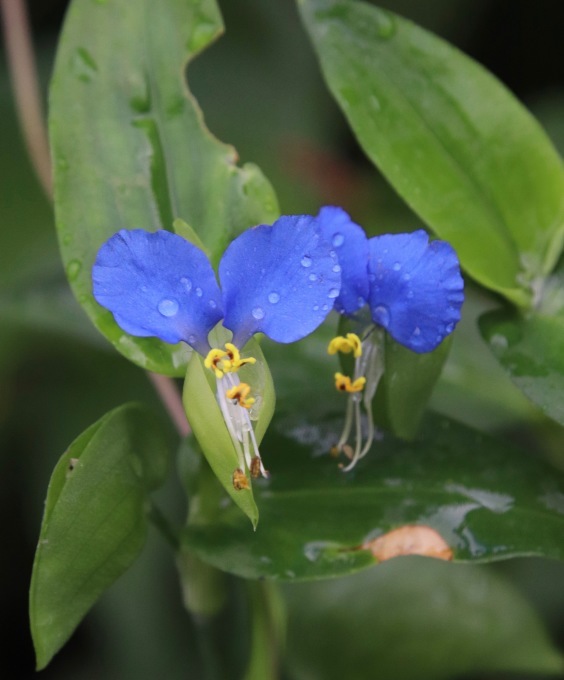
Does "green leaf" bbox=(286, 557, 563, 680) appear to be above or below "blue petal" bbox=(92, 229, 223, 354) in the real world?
below

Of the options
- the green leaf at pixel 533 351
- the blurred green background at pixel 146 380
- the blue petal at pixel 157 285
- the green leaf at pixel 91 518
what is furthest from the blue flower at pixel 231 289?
the blurred green background at pixel 146 380

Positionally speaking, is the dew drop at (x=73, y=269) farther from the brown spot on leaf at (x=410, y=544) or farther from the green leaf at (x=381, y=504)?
the brown spot on leaf at (x=410, y=544)

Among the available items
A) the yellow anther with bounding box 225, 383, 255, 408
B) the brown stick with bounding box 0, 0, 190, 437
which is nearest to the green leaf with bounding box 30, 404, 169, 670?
the yellow anther with bounding box 225, 383, 255, 408

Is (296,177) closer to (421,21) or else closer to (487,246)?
(421,21)

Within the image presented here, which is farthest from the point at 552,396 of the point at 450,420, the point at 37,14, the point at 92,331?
the point at 37,14

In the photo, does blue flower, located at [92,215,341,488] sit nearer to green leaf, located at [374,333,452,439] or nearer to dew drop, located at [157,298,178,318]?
dew drop, located at [157,298,178,318]

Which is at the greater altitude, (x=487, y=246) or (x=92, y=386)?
(x=487, y=246)

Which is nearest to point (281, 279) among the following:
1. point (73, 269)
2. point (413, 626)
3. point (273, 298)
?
point (273, 298)
